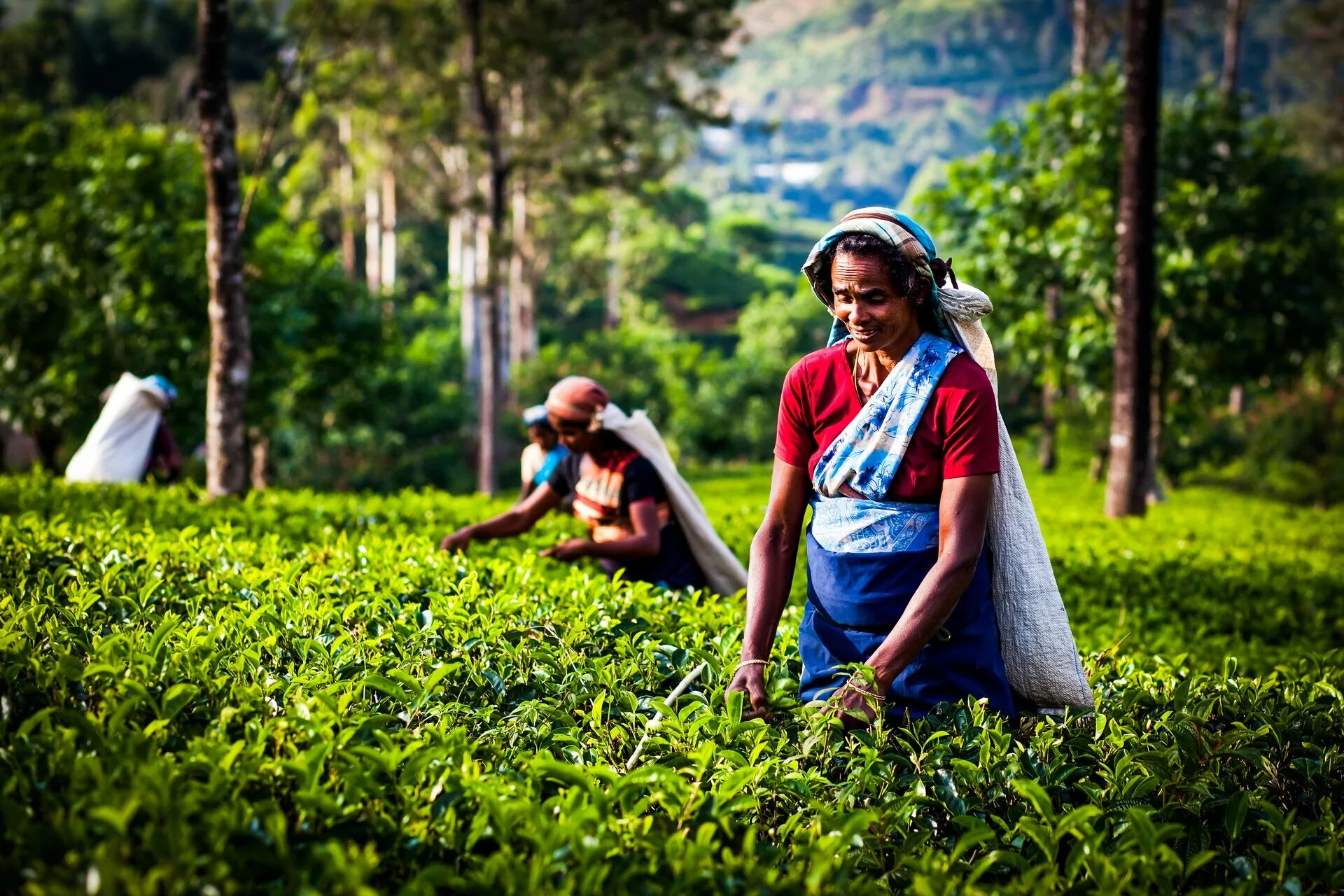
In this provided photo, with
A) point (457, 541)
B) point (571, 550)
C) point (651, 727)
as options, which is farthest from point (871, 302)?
point (457, 541)

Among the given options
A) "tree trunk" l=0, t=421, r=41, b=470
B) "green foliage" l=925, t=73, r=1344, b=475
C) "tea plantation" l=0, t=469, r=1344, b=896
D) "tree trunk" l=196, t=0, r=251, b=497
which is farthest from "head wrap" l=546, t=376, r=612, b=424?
"tree trunk" l=0, t=421, r=41, b=470

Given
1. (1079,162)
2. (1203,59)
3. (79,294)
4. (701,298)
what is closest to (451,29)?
(79,294)

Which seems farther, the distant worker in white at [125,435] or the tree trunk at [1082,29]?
the tree trunk at [1082,29]

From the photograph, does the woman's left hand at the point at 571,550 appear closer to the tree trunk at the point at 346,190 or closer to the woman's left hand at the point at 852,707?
the woman's left hand at the point at 852,707

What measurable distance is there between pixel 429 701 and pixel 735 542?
4.56 m

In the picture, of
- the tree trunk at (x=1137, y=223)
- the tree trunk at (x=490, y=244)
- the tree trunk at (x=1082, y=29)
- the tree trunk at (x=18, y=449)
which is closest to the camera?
the tree trunk at (x=1137, y=223)

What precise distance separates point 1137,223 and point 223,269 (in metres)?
7.05

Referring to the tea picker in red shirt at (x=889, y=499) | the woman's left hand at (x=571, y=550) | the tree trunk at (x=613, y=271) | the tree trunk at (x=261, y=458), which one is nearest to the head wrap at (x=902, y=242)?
the tea picker in red shirt at (x=889, y=499)

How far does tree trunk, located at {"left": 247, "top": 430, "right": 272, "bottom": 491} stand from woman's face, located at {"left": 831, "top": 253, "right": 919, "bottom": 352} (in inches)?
493

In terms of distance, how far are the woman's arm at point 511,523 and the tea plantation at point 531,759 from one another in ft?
2.27

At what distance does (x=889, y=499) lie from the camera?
2736mm

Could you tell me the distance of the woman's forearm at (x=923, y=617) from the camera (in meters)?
2.57

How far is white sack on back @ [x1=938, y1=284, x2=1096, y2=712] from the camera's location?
283 cm

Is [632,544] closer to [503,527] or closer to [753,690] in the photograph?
[503,527]
